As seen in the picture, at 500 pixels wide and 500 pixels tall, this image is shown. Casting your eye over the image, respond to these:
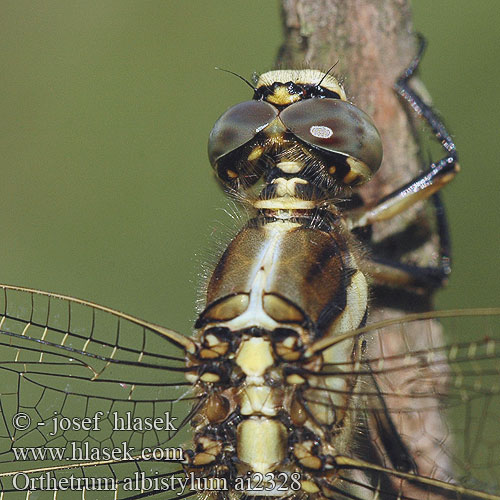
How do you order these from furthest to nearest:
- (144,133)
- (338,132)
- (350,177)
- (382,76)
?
(144,133) → (382,76) → (350,177) → (338,132)

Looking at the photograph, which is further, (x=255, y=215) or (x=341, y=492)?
(x=255, y=215)

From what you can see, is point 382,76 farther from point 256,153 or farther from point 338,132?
point 256,153

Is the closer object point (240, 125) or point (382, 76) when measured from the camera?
point (240, 125)

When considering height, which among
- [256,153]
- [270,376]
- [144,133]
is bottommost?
[270,376]

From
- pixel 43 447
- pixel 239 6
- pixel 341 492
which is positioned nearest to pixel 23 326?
pixel 43 447

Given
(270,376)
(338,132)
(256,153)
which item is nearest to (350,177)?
(338,132)

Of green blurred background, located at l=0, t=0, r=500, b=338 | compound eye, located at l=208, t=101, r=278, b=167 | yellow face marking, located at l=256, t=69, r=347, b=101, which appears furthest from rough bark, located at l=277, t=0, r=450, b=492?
green blurred background, located at l=0, t=0, r=500, b=338

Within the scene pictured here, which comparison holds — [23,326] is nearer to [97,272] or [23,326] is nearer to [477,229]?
[97,272]

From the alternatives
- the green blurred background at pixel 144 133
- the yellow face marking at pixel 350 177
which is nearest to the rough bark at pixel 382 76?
the yellow face marking at pixel 350 177
